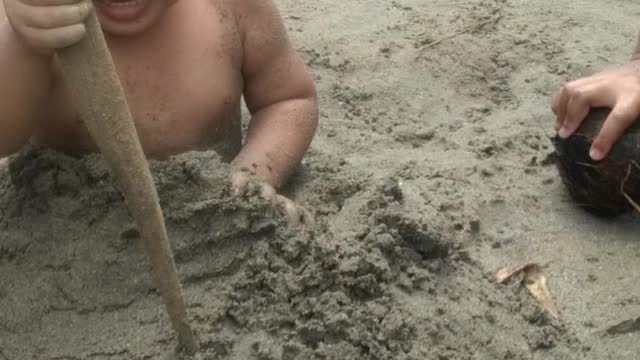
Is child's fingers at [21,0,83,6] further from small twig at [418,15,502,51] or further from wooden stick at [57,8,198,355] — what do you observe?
small twig at [418,15,502,51]

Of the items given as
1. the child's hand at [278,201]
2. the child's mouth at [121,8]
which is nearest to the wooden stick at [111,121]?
the child's hand at [278,201]

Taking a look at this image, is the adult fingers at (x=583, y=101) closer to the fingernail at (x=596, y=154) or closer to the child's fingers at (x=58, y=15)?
the fingernail at (x=596, y=154)

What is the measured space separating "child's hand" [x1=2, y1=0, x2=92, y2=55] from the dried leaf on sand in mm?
1104

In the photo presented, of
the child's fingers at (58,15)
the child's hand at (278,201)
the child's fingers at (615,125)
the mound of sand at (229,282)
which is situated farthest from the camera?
the child's fingers at (615,125)

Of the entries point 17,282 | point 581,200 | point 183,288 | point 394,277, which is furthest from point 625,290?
point 17,282

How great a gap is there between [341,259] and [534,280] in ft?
1.64

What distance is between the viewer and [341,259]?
198 centimetres

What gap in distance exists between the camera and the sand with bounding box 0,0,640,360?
189 centimetres

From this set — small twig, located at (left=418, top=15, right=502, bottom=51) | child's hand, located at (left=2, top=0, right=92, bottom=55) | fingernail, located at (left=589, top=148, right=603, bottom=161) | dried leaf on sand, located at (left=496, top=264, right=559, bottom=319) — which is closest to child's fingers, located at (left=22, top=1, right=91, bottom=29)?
child's hand, located at (left=2, top=0, right=92, bottom=55)

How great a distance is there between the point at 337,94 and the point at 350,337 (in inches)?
49.7

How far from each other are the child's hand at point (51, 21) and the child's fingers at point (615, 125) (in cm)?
127

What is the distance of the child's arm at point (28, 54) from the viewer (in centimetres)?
149

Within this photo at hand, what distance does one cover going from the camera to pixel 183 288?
76.9 inches

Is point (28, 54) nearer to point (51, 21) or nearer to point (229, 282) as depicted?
point (51, 21)
